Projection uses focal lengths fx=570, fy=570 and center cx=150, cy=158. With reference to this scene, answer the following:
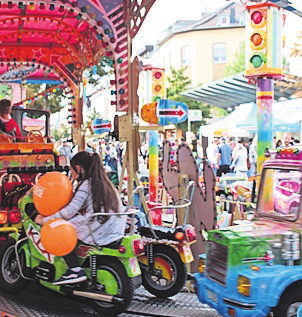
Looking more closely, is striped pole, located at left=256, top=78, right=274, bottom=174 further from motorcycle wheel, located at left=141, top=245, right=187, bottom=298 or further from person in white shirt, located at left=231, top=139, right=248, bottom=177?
person in white shirt, located at left=231, top=139, right=248, bottom=177

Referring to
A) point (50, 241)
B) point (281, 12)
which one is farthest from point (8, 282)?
point (281, 12)

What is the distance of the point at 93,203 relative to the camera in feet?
19.0

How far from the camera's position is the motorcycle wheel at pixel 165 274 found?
6.21m

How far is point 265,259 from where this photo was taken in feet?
16.0

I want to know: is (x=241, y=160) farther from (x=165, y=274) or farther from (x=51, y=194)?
(x=51, y=194)

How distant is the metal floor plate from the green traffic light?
199 inches

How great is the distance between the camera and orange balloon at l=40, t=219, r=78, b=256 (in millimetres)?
5594

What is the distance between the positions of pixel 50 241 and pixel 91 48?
8383 millimetres

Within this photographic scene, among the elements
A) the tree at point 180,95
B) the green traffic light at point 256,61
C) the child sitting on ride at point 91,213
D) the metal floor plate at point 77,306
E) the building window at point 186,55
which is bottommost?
the metal floor plate at point 77,306

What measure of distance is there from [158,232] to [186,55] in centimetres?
4922

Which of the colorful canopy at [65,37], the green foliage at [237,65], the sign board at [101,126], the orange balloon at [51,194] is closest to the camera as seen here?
the orange balloon at [51,194]

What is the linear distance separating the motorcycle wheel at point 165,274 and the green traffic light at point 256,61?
5.08 m

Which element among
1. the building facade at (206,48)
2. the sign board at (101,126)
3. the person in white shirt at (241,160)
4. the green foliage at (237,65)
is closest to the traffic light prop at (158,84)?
the sign board at (101,126)

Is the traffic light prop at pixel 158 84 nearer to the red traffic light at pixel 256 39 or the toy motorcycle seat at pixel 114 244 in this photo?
the red traffic light at pixel 256 39
